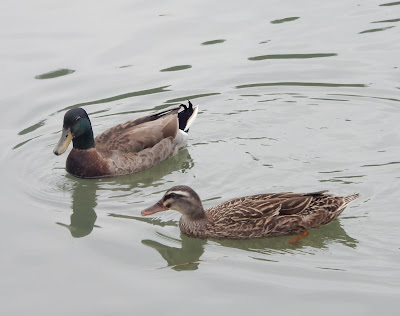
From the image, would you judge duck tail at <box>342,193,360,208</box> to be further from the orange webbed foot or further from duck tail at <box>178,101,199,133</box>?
duck tail at <box>178,101,199,133</box>

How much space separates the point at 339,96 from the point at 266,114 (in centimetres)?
Answer: 118

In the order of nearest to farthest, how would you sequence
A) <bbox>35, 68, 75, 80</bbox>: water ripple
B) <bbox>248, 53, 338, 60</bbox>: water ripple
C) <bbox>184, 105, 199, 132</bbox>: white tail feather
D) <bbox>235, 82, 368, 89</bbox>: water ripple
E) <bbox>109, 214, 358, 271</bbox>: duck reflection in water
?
<bbox>109, 214, 358, 271</bbox>: duck reflection in water
<bbox>184, 105, 199, 132</bbox>: white tail feather
<bbox>235, 82, 368, 89</bbox>: water ripple
<bbox>248, 53, 338, 60</bbox>: water ripple
<bbox>35, 68, 75, 80</bbox>: water ripple

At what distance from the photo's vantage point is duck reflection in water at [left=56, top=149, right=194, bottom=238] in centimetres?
1159

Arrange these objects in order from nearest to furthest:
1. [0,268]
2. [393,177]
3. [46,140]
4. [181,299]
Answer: [181,299]
[0,268]
[393,177]
[46,140]

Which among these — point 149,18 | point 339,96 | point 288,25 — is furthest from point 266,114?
point 149,18

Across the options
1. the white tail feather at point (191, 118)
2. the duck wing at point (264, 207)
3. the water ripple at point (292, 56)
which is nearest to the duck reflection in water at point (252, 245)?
the duck wing at point (264, 207)

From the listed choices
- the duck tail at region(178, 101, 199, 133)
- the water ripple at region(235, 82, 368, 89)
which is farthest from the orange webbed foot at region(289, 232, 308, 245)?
the water ripple at region(235, 82, 368, 89)

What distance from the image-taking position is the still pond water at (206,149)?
9805 mm

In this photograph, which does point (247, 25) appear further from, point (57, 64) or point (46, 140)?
point (46, 140)

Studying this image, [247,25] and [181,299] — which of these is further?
[247,25]

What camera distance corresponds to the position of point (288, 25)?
1709cm

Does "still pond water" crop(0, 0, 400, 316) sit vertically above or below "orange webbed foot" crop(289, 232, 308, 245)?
above

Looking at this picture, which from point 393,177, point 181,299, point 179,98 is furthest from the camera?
point 179,98

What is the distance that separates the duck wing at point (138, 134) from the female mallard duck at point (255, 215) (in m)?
2.66
